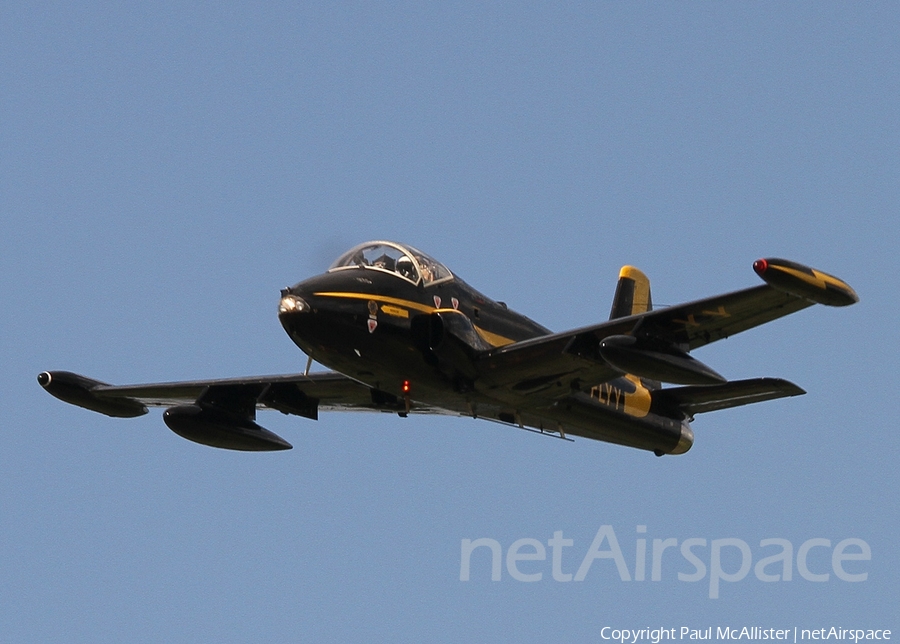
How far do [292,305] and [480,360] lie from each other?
4.15 meters

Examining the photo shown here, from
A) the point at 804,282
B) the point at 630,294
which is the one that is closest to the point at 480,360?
the point at 804,282

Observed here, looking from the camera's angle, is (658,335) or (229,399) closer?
(658,335)

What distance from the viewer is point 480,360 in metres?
29.9

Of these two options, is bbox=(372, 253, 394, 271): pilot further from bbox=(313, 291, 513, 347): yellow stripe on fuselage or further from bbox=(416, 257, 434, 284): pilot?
bbox=(313, 291, 513, 347): yellow stripe on fuselage

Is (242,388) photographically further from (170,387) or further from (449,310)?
(449,310)

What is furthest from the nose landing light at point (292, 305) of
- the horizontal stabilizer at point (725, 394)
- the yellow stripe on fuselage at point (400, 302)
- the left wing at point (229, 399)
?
the horizontal stabilizer at point (725, 394)

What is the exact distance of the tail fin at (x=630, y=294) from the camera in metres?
37.4

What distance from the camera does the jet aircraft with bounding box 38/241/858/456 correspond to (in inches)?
1104

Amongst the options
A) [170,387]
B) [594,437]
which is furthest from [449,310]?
[170,387]

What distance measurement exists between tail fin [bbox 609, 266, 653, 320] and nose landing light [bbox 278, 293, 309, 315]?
447 inches

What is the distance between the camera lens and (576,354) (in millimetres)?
29375

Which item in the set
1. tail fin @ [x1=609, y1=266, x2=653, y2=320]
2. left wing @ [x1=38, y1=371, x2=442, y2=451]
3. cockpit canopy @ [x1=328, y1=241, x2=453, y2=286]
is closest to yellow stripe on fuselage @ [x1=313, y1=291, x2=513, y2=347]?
cockpit canopy @ [x1=328, y1=241, x2=453, y2=286]

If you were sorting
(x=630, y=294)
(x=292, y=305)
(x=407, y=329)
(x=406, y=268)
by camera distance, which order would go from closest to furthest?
1. (x=292, y=305)
2. (x=407, y=329)
3. (x=406, y=268)
4. (x=630, y=294)

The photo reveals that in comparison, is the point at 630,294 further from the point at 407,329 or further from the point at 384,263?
the point at 407,329
